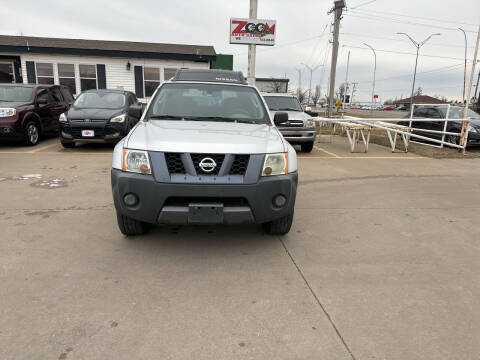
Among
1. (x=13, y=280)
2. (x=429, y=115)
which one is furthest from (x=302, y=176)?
(x=429, y=115)

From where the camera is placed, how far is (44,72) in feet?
57.5

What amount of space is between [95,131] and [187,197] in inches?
266

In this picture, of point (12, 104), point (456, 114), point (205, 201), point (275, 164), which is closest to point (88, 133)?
point (12, 104)

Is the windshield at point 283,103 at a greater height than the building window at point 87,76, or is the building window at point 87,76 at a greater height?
the building window at point 87,76

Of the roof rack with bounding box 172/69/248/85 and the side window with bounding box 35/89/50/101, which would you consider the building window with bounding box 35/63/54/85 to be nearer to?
the side window with bounding box 35/89/50/101

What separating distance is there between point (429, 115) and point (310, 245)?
11.6 meters

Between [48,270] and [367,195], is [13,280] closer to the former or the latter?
[48,270]

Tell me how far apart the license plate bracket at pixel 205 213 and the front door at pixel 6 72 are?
20.1 meters

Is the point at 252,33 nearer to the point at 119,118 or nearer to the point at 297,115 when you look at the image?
the point at 297,115

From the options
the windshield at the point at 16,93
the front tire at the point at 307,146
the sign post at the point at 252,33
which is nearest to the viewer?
the windshield at the point at 16,93

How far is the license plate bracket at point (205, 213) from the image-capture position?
301 centimetres

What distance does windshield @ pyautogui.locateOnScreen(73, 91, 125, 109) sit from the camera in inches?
380

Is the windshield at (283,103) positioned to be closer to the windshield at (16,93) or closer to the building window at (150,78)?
the windshield at (16,93)

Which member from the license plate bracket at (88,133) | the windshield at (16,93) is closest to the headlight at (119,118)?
the license plate bracket at (88,133)
